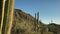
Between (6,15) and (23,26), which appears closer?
(6,15)

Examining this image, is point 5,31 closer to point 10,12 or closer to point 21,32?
point 10,12

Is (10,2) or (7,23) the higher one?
(10,2)

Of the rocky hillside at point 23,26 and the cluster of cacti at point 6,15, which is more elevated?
the cluster of cacti at point 6,15

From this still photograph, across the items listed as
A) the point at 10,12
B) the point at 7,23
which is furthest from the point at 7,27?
the point at 10,12

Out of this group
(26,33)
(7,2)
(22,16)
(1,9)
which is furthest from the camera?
(22,16)

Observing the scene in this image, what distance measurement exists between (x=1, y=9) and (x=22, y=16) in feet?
152

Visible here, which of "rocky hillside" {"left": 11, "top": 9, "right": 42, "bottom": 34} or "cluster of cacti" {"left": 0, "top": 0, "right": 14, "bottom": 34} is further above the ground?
"cluster of cacti" {"left": 0, "top": 0, "right": 14, "bottom": 34}

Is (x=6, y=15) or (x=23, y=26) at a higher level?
(x=6, y=15)

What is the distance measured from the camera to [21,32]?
3800cm

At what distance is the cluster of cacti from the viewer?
782 centimetres

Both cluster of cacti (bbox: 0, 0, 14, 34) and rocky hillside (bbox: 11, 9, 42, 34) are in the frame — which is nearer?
cluster of cacti (bbox: 0, 0, 14, 34)

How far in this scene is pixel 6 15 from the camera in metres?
8.07

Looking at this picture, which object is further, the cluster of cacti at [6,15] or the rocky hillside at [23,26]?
the rocky hillside at [23,26]

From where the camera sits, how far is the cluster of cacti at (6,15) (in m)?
7.82
